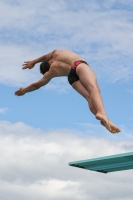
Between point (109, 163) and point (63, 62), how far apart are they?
2.29 m

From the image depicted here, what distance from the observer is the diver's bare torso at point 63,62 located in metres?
9.92

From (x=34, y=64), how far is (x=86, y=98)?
5.90 ft

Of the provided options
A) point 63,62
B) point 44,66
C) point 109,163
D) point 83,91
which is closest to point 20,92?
point 44,66

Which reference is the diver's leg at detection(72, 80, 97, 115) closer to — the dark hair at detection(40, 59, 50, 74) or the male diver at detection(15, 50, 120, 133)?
the male diver at detection(15, 50, 120, 133)

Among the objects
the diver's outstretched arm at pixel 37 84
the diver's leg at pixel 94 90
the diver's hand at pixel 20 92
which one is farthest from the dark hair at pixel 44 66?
the diver's leg at pixel 94 90

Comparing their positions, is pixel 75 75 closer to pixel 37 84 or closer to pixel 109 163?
pixel 37 84

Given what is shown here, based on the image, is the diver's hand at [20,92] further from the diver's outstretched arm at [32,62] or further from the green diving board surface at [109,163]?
the green diving board surface at [109,163]

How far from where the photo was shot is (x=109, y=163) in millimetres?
10242

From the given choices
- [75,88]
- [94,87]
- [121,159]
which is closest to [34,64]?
[75,88]

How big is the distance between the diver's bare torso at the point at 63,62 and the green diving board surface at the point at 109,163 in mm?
1888

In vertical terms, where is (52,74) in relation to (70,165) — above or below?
above

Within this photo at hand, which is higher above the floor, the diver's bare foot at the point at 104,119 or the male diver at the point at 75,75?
the male diver at the point at 75,75

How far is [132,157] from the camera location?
9.44 meters

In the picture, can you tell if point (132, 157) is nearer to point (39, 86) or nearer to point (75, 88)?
point (75, 88)
